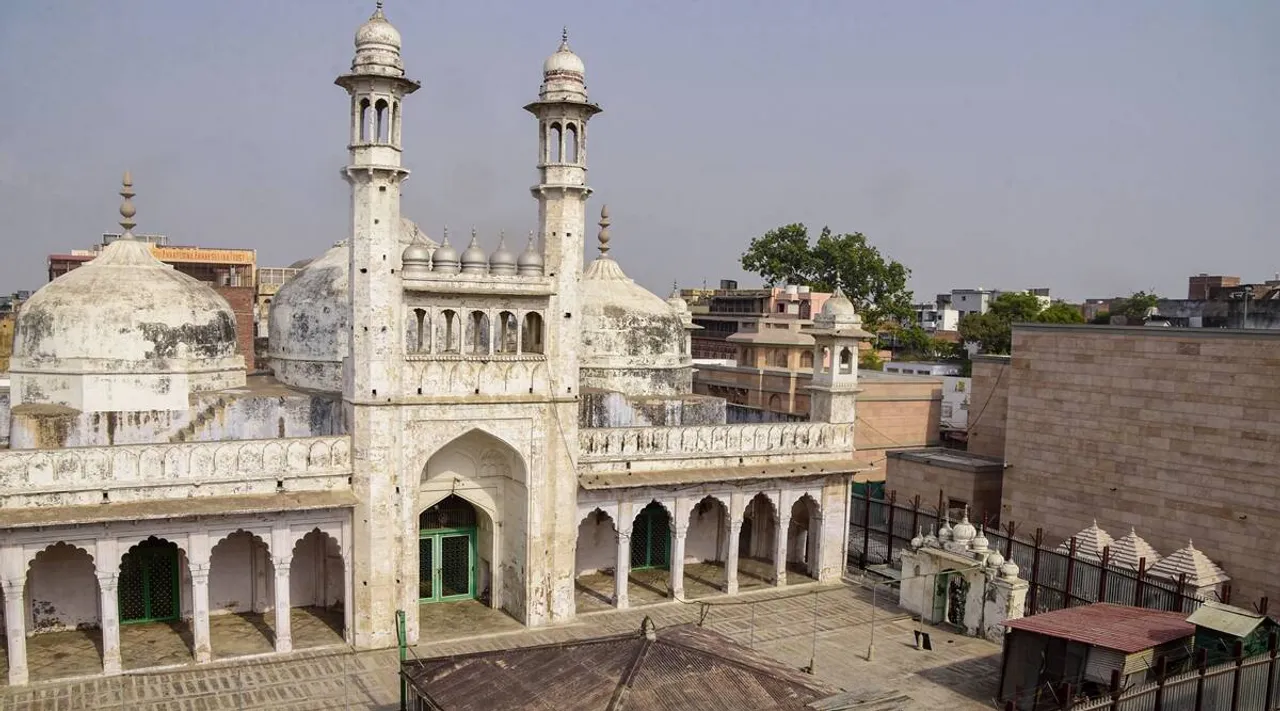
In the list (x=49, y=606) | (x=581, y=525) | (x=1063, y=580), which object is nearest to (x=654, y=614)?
(x=581, y=525)

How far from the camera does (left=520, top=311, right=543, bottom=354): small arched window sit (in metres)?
19.4

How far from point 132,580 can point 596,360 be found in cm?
1173

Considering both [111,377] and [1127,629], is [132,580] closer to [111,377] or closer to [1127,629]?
[111,377]

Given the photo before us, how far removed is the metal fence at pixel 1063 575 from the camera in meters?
18.9

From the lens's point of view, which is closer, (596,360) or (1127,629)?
(1127,629)

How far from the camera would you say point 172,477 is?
54.4 feet

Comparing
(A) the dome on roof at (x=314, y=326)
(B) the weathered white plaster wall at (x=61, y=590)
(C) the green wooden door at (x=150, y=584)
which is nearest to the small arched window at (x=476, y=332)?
(A) the dome on roof at (x=314, y=326)

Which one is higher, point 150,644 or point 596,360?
point 596,360

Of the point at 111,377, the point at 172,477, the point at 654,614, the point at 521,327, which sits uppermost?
the point at 521,327

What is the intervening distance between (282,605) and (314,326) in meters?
6.58

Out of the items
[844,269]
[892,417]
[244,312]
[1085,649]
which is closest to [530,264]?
[1085,649]

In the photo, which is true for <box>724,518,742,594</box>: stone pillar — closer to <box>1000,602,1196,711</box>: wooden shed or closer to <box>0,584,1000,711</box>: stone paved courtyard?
<box>0,584,1000,711</box>: stone paved courtyard

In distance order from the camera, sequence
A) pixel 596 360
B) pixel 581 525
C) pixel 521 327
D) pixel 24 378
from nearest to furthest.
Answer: pixel 521 327 < pixel 24 378 < pixel 581 525 < pixel 596 360

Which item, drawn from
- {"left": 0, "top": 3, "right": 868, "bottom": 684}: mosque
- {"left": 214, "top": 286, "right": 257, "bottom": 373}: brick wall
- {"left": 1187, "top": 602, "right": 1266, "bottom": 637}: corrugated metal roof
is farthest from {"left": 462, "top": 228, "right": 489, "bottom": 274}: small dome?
{"left": 214, "top": 286, "right": 257, "bottom": 373}: brick wall
